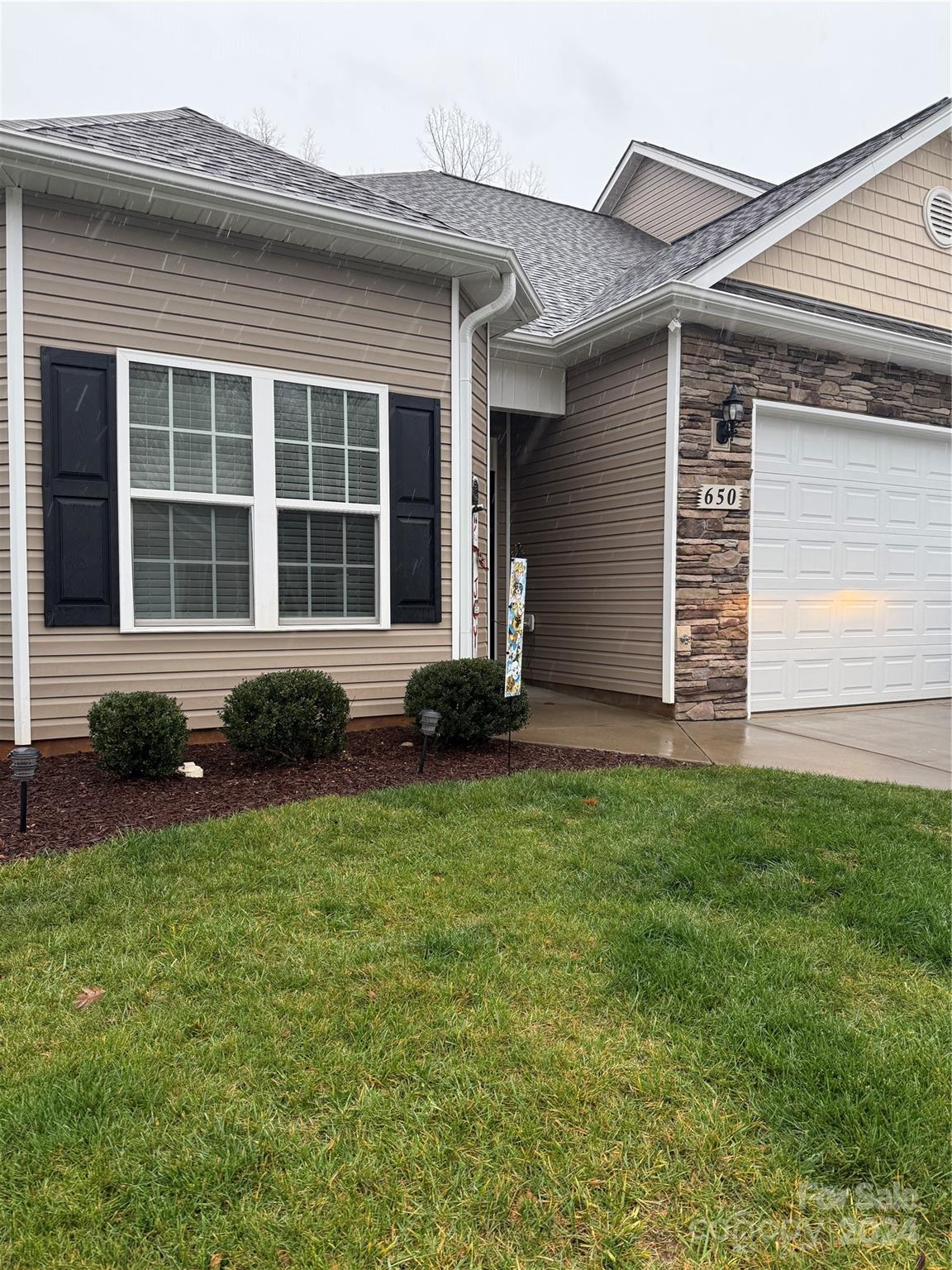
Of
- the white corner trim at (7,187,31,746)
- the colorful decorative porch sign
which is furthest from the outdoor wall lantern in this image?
the white corner trim at (7,187,31,746)

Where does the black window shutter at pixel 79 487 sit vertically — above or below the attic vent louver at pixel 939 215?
below

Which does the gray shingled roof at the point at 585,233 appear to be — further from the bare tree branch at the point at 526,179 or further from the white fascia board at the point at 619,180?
the bare tree branch at the point at 526,179

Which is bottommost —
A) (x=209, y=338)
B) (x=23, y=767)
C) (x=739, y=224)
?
(x=23, y=767)

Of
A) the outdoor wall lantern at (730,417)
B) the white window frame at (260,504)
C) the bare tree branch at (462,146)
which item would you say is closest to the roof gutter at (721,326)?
the outdoor wall lantern at (730,417)

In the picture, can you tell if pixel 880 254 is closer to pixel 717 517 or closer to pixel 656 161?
pixel 717 517

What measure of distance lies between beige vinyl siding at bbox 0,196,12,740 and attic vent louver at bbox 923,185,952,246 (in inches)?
332

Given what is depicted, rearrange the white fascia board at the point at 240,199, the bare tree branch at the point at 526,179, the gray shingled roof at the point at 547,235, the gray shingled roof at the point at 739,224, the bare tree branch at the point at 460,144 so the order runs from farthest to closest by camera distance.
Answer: the bare tree branch at the point at 526,179
the bare tree branch at the point at 460,144
the gray shingled roof at the point at 547,235
the gray shingled roof at the point at 739,224
the white fascia board at the point at 240,199

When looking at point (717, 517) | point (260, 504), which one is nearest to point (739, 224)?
point (717, 517)

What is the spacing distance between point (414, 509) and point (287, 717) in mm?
2089

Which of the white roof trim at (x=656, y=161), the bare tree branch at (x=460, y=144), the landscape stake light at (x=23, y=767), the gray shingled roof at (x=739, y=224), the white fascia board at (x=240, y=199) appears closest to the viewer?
the landscape stake light at (x=23, y=767)

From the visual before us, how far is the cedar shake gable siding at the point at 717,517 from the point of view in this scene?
7.00 meters

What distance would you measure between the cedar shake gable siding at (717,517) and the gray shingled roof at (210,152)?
2.65m

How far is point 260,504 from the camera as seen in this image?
5500 mm

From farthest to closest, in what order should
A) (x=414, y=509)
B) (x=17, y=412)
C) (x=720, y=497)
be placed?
1. (x=720, y=497)
2. (x=414, y=509)
3. (x=17, y=412)
